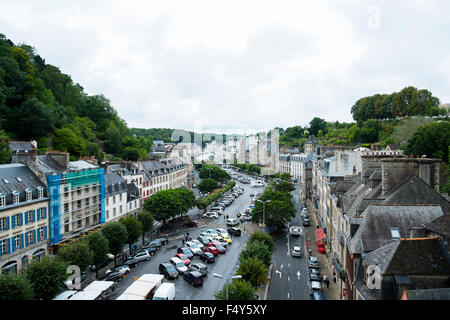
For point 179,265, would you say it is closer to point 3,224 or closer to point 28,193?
point 3,224

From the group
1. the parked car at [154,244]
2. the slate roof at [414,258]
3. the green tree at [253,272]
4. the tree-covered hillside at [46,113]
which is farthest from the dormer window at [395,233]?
the tree-covered hillside at [46,113]

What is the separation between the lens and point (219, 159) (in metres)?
173

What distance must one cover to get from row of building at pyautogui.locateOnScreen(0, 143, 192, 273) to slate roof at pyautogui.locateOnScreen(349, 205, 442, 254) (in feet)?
99.9

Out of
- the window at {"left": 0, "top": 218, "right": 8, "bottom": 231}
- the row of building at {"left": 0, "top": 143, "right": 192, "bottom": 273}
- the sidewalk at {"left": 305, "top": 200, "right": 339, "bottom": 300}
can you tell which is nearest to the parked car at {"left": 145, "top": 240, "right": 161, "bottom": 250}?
the row of building at {"left": 0, "top": 143, "right": 192, "bottom": 273}

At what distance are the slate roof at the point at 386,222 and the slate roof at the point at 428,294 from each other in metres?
4.84

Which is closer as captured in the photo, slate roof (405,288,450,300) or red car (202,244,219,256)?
slate roof (405,288,450,300)

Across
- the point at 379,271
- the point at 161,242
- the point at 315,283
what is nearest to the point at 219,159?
the point at 161,242

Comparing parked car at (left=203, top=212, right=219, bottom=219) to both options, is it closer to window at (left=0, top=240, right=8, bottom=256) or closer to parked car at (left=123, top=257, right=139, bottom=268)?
parked car at (left=123, top=257, right=139, bottom=268)

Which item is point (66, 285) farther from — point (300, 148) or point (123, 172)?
point (300, 148)

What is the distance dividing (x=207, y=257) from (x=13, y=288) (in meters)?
19.7

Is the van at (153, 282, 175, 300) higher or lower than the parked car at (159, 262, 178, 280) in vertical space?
higher

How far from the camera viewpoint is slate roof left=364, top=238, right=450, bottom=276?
16.3 m

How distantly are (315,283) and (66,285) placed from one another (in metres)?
21.8

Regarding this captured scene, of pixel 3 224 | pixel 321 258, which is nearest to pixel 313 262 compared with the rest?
pixel 321 258
